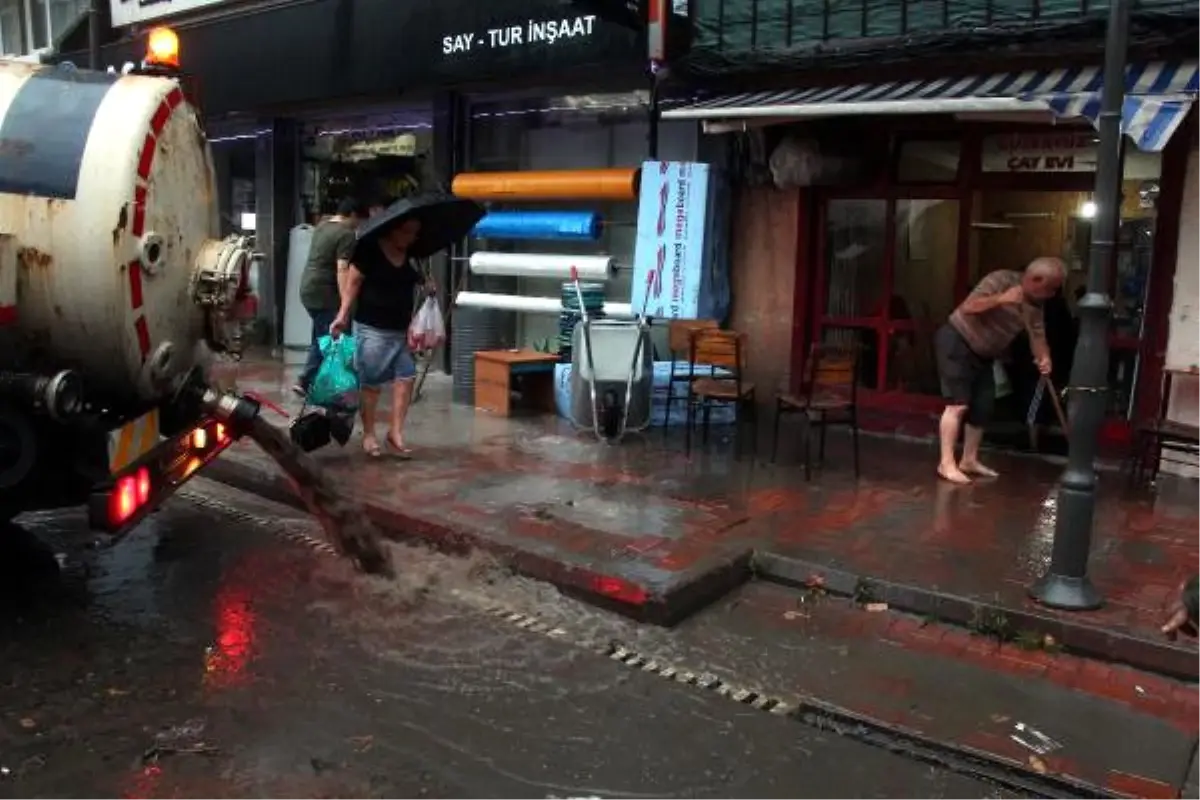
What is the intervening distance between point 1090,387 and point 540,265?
261 inches

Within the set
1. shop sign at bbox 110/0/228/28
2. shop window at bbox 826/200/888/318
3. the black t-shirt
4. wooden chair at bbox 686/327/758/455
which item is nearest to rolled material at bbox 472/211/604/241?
shop window at bbox 826/200/888/318

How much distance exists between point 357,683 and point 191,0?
12.9 m

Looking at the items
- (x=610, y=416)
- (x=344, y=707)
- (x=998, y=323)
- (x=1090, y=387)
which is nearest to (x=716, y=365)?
(x=610, y=416)

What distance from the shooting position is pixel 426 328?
29.3 feet

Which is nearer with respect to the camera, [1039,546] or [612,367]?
[1039,546]

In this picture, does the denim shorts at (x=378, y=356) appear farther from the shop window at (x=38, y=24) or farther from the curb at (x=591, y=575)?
the shop window at (x=38, y=24)

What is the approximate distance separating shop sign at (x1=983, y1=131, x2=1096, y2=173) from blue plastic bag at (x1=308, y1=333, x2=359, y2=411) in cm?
532

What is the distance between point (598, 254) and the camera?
11594 millimetres

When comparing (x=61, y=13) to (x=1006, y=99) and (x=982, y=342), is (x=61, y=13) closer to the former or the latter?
(x=1006, y=99)

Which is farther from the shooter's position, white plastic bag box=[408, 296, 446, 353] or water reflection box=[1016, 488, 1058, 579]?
white plastic bag box=[408, 296, 446, 353]

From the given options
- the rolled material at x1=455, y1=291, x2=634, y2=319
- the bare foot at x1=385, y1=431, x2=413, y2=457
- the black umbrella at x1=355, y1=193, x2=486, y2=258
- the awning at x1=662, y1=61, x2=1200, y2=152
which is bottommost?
the bare foot at x1=385, y1=431, x2=413, y2=457

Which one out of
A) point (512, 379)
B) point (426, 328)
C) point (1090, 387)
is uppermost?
point (1090, 387)

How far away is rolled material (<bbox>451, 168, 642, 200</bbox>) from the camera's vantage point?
33.8ft

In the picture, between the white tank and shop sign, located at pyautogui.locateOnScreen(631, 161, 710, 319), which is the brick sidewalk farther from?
the white tank
